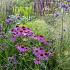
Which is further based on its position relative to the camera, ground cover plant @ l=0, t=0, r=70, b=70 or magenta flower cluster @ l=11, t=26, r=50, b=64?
ground cover plant @ l=0, t=0, r=70, b=70

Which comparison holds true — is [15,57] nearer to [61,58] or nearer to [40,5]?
[61,58]

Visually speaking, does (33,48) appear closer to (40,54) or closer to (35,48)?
(35,48)

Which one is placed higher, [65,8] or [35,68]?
[65,8]

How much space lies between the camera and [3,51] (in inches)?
173

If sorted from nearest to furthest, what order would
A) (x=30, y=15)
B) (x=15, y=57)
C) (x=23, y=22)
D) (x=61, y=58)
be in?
(x=15, y=57) < (x=61, y=58) < (x=23, y=22) < (x=30, y=15)

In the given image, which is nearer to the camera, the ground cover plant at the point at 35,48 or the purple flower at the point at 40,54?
the purple flower at the point at 40,54

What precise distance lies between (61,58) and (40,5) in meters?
3.51

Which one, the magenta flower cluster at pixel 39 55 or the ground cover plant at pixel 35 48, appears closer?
the magenta flower cluster at pixel 39 55

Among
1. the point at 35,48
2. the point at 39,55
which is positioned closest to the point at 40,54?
the point at 39,55

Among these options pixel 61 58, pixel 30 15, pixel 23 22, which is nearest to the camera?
pixel 61 58

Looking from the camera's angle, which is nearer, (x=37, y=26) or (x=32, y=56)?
(x=32, y=56)

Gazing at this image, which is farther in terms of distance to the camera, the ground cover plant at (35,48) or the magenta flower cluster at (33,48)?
the ground cover plant at (35,48)

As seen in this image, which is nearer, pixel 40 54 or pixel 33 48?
pixel 40 54

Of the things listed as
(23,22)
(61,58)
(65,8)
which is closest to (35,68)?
(61,58)
